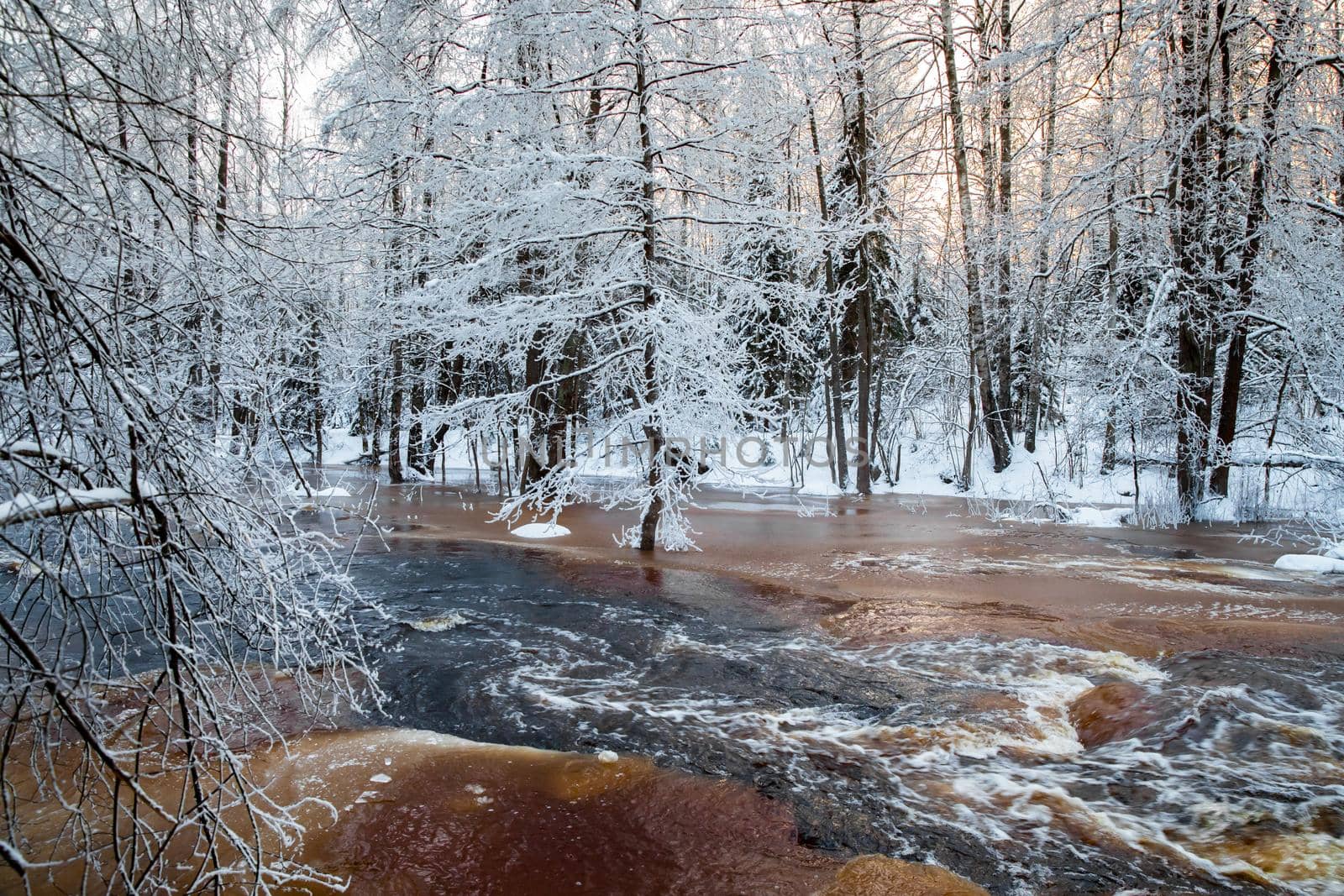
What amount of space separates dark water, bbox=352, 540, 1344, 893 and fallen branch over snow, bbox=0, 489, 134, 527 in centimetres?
337

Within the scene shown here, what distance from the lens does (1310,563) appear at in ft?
29.9

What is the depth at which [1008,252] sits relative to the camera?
17109 millimetres

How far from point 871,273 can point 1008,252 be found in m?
3.38

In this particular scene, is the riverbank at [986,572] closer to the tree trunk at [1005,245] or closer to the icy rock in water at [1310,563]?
the icy rock in water at [1310,563]

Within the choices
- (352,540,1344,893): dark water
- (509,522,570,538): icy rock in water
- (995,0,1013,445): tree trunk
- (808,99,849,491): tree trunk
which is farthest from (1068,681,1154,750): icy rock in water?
(995,0,1013,445): tree trunk

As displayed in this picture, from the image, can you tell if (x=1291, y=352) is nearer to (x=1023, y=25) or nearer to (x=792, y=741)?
(x=1023, y=25)

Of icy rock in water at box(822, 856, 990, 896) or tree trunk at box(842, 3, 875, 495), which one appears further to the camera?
tree trunk at box(842, 3, 875, 495)

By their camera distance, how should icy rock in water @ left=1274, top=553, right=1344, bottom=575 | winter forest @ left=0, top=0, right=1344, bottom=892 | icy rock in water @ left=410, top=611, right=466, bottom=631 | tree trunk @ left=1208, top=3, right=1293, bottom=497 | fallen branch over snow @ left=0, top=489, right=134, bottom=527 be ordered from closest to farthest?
1. fallen branch over snow @ left=0, top=489, right=134, bottom=527
2. winter forest @ left=0, top=0, right=1344, bottom=892
3. icy rock in water @ left=410, top=611, right=466, bottom=631
4. icy rock in water @ left=1274, top=553, right=1344, bottom=575
5. tree trunk @ left=1208, top=3, right=1293, bottom=497

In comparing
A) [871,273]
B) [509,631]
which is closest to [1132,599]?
[509,631]

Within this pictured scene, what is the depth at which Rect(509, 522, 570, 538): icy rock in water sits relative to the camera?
1220 cm

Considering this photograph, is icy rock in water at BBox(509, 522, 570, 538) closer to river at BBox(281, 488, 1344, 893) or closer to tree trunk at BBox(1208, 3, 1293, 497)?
river at BBox(281, 488, 1344, 893)

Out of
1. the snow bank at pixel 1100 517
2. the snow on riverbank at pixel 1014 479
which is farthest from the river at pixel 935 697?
the snow bank at pixel 1100 517

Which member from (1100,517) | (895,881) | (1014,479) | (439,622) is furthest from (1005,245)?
(895,881)

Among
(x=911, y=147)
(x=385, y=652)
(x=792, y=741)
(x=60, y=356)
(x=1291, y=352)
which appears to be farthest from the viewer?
(x=911, y=147)
